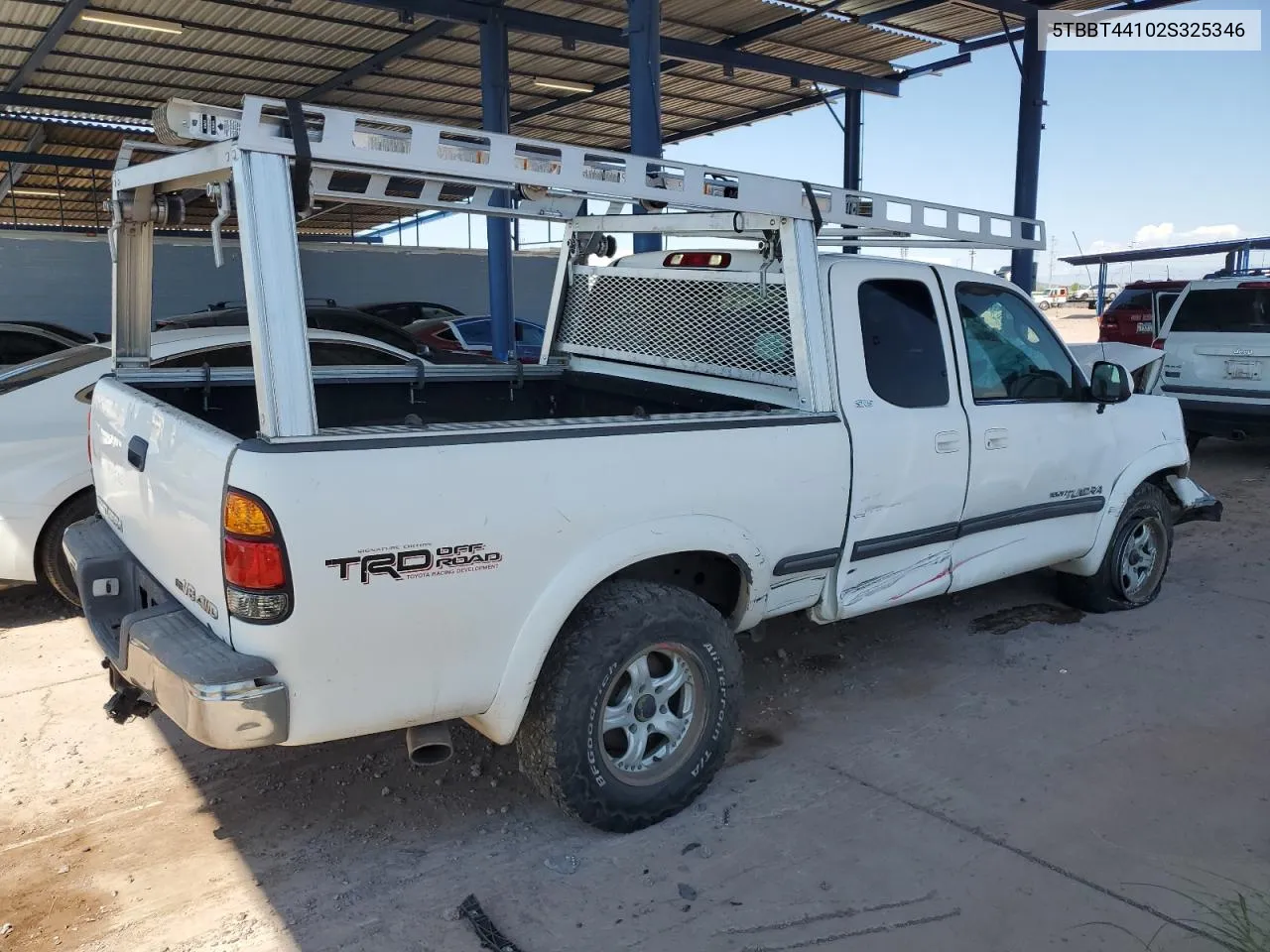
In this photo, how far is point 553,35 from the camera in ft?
45.4

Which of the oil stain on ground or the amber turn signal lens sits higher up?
the amber turn signal lens

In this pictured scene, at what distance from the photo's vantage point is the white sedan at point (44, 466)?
207 inches

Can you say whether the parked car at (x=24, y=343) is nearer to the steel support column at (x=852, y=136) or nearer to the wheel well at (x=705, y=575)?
the wheel well at (x=705, y=575)

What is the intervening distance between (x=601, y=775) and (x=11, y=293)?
640 inches

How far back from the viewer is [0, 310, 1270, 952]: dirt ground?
303 centimetres

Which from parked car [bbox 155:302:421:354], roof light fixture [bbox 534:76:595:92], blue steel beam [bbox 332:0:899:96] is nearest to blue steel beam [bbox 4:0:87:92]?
blue steel beam [bbox 332:0:899:96]

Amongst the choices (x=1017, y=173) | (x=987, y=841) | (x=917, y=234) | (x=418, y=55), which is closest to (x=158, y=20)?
(x=418, y=55)

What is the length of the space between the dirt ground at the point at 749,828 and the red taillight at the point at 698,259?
1.94 metres

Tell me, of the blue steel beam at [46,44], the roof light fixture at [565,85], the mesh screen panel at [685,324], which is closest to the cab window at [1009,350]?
the mesh screen panel at [685,324]

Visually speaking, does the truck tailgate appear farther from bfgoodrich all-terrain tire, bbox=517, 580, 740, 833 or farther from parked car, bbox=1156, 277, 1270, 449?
parked car, bbox=1156, 277, 1270, 449

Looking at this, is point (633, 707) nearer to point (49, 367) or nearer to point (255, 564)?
point (255, 564)

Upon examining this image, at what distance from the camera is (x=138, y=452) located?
3396 millimetres

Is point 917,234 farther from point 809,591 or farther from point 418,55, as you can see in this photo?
point 418,55

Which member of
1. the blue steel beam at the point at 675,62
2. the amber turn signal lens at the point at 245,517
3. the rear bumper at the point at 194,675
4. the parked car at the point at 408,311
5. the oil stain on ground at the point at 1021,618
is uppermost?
the blue steel beam at the point at 675,62
